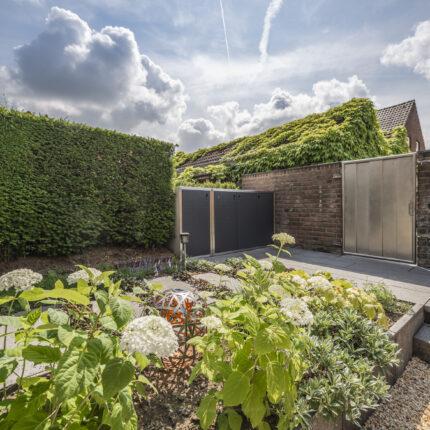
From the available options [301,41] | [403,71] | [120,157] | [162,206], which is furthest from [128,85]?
[403,71]

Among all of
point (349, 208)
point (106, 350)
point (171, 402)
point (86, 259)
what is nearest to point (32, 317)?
point (106, 350)

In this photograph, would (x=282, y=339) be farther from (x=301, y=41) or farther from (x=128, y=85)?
(x=128, y=85)

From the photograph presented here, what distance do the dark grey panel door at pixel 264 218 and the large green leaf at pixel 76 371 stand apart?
598 centimetres

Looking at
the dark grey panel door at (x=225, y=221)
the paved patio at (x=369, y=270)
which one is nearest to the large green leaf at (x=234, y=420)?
the paved patio at (x=369, y=270)

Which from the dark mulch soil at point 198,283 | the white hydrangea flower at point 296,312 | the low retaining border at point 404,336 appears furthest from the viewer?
the dark mulch soil at point 198,283

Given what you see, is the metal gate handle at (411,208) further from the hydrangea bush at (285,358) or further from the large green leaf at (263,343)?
the large green leaf at (263,343)

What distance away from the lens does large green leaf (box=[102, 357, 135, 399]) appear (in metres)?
0.65

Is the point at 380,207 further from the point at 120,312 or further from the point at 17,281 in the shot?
the point at 17,281

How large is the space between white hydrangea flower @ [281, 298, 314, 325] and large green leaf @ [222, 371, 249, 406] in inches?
12.7

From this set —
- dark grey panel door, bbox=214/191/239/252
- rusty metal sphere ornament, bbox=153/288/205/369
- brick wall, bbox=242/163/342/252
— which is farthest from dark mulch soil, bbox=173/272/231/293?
brick wall, bbox=242/163/342/252

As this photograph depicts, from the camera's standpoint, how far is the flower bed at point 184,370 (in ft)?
2.43

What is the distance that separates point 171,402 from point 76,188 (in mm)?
4481

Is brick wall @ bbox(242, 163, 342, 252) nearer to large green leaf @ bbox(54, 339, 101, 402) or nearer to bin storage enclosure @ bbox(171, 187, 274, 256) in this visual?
bin storage enclosure @ bbox(171, 187, 274, 256)

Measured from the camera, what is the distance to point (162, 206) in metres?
5.67
